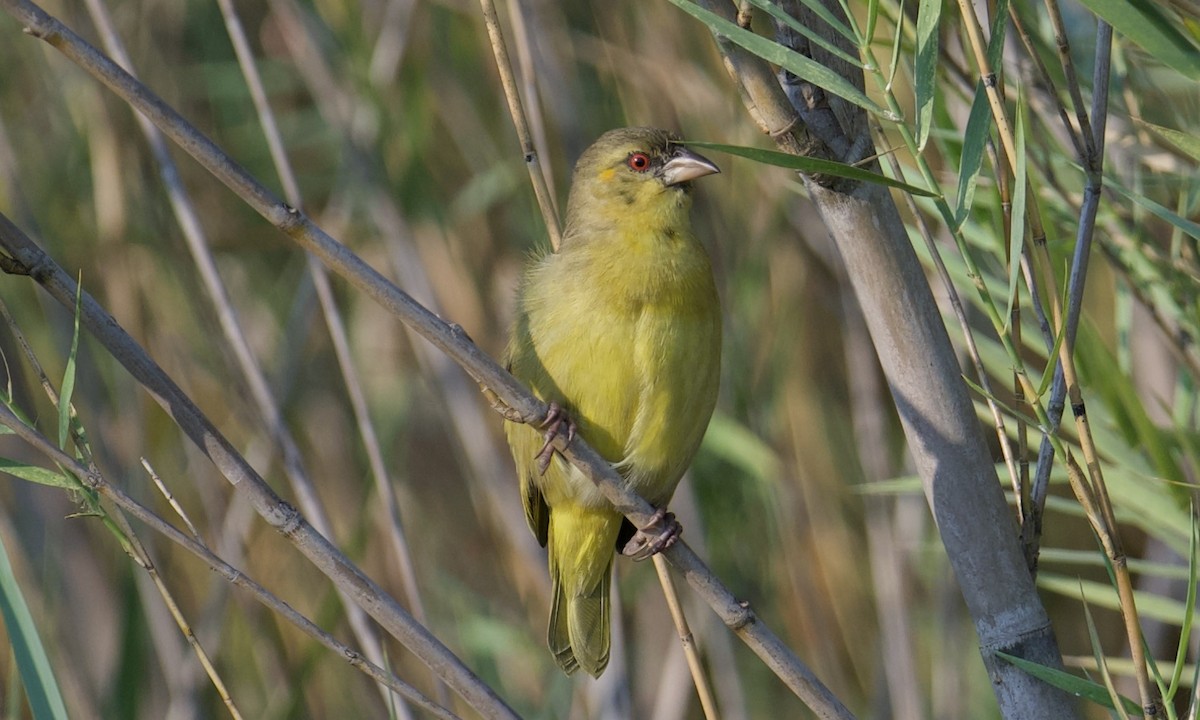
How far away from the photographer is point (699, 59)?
3.54m

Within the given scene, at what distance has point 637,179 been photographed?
2.50m

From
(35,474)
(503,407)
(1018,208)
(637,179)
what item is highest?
(35,474)

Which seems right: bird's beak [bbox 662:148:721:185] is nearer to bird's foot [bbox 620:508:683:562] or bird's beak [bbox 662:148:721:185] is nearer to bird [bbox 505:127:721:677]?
bird [bbox 505:127:721:677]

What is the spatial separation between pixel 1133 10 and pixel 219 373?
9.27 ft

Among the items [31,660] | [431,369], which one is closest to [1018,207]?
[31,660]

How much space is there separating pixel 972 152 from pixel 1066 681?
62cm

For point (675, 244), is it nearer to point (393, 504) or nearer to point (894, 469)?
point (393, 504)

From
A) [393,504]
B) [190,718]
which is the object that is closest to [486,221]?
[393,504]

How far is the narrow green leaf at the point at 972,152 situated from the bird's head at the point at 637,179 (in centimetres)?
96

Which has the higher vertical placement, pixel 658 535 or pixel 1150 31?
pixel 1150 31

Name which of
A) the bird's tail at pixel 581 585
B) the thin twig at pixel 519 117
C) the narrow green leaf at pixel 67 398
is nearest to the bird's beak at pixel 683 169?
the thin twig at pixel 519 117

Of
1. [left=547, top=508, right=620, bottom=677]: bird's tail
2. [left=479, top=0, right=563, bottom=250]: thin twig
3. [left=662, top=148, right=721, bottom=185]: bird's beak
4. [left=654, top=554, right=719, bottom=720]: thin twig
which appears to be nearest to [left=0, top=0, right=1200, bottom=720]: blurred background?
[left=547, top=508, right=620, bottom=677]: bird's tail

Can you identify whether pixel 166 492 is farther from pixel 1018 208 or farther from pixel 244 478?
pixel 1018 208

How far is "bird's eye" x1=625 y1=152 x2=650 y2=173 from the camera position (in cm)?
252
